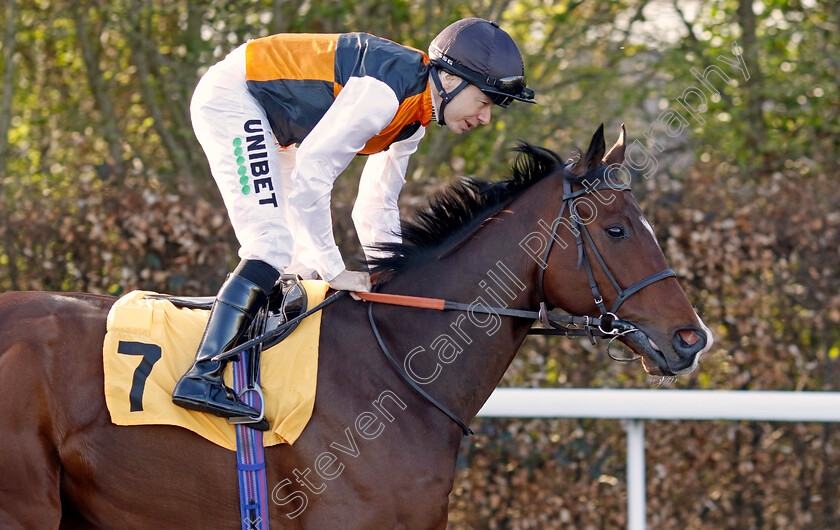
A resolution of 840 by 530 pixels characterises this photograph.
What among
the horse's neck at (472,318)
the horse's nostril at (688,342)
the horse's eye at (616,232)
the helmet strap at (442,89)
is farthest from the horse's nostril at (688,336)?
the helmet strap at (442,89)

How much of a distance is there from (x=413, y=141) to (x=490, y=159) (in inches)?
155

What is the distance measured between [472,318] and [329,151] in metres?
0.71

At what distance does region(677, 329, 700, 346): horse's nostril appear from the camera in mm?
2514

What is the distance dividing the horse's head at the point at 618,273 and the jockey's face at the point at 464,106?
383mm

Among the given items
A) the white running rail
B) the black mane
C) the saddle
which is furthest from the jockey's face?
the white running rail

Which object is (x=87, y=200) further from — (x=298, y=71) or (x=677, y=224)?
(x=677, y=224)

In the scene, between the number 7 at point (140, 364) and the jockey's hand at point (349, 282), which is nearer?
the number 7 at point (140, 364)

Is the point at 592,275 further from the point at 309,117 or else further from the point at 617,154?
the point at 309,117

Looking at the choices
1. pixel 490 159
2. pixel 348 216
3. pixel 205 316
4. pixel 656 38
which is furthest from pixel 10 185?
pixel 656 38

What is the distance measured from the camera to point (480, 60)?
268cm

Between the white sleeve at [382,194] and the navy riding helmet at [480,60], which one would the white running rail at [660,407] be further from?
the navy riding helmet at [480,60]

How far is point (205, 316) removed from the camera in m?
2.61

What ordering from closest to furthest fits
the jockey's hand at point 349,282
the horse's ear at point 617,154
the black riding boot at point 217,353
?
the black riding boot at point 217,353 < the jockey's hand at point 349,282 < the horse's ear at point 617,154

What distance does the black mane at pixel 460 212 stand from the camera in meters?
2.78
